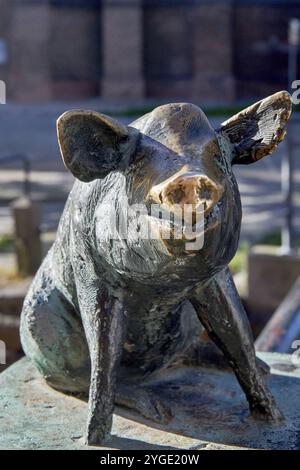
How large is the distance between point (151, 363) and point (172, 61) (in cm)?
2197

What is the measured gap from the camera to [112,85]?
77.0 ft

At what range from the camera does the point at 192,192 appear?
2080mm

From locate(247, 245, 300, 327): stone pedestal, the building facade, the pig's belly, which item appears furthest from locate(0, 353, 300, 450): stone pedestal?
the building facade

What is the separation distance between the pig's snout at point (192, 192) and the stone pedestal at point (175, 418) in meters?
0.88

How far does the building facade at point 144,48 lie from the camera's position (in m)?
23.5

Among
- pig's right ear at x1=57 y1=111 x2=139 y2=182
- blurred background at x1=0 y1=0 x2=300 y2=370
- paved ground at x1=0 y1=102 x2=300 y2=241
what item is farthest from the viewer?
blurred background at x1=0 y1=0 x2=300 y2=370

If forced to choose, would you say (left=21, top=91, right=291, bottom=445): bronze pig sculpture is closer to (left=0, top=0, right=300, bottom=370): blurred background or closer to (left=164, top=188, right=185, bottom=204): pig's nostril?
(left=164, top=188, right=185, bottom=204): pig's nostril

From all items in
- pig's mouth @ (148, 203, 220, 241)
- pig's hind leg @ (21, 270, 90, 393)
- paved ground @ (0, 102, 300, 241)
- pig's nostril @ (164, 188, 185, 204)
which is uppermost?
pig's nostril @ (164, 188, 185, 204)

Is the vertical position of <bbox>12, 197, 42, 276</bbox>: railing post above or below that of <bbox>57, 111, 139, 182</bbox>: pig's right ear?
below

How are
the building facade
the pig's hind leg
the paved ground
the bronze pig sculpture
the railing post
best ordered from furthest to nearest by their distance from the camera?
the building facade, the paved ground, the railing post, the pig's hind leg, the bronze pig sculpture

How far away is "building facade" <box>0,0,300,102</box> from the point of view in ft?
77.2

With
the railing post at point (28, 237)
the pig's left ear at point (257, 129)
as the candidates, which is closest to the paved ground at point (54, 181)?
the railing post at point (28, 237)

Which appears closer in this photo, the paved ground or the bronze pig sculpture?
the bronze pig sculpture
